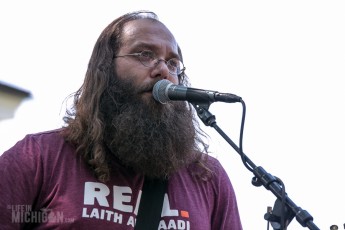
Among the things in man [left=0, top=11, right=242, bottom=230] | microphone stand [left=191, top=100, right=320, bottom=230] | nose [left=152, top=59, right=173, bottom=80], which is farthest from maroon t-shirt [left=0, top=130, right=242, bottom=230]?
nose [left=152, top=59, right=173, bottom=80]

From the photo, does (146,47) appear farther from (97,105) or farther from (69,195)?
(69,195)

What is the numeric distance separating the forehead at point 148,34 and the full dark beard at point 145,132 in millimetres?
275

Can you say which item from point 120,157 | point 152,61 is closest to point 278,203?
point 120,157

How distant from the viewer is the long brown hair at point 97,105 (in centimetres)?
263

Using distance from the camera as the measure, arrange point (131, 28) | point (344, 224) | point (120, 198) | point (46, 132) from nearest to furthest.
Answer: point (120, 198) < point (46, 132) < point (131, 28) < point (344, 224)

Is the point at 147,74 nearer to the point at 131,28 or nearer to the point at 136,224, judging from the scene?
the point at 131,28

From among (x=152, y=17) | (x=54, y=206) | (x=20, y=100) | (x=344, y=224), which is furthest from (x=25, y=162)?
(x=344, y=224)

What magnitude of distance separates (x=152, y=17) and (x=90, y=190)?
4.23ft

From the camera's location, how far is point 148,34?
3055mm

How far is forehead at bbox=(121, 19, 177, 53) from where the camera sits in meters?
3.02

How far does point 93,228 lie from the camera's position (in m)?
2.33

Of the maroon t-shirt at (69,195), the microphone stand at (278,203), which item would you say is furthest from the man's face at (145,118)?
the microphone stand at (278,203)

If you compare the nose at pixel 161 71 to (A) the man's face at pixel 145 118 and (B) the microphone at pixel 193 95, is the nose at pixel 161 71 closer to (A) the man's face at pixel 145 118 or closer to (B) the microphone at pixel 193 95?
(A) the man's face at pixel 145 118

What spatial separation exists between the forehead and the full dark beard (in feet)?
0.90
